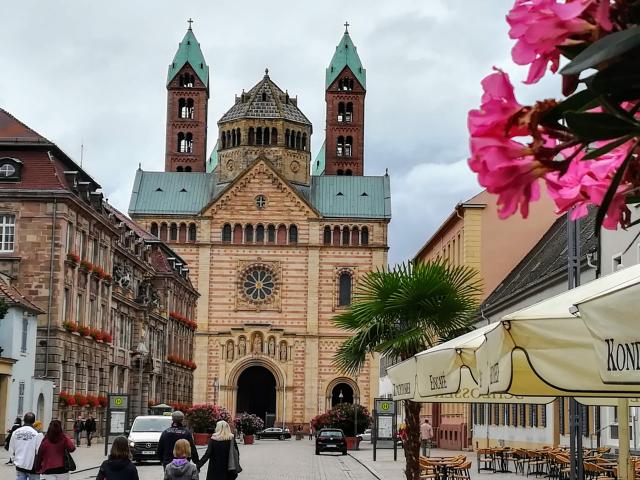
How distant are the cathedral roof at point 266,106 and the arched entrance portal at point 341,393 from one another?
22.1 m

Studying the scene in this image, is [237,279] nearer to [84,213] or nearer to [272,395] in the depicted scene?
[272,395]

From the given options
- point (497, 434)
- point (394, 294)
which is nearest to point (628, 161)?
point (394, 294)

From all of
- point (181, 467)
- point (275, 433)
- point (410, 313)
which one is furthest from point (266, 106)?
point (181, 467)

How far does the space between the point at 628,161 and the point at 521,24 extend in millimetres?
406

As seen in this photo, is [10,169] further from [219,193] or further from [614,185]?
[614,185]

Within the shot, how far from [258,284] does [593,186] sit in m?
83.8

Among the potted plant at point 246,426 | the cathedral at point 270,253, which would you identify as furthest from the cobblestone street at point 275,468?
the cathedral at point 270,253

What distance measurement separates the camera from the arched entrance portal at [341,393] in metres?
85.9

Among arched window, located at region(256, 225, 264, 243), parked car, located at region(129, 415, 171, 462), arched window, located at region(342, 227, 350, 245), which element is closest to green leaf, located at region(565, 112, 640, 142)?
parked car, located at region(129, 415, 171, 462)

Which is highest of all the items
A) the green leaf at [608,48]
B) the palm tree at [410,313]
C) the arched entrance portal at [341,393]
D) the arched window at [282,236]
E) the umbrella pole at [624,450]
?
the arched window at [282,236]

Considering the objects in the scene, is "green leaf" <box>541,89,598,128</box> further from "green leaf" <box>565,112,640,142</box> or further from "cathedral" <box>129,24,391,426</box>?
"cathedral" <box>129,24,391,426</box>

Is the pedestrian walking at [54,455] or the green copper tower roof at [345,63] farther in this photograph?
the green copper tower roof at [345,63]

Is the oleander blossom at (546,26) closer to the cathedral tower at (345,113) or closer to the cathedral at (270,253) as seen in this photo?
the cathedral at (270,253)

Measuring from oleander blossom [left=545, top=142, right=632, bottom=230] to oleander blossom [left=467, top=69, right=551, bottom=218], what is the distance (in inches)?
11.7
